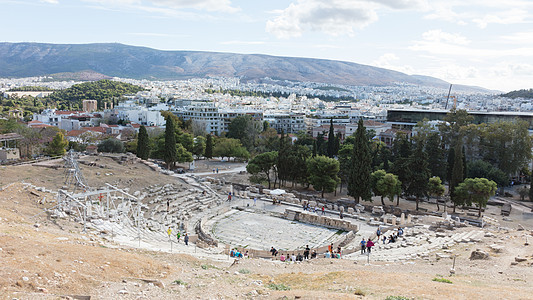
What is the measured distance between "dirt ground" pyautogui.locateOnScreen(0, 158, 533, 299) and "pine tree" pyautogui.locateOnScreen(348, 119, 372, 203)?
13.1 metres

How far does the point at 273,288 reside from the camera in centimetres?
1141

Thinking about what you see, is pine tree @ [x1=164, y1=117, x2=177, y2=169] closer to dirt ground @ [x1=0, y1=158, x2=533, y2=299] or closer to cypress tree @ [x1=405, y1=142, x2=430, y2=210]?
cypress tree @ [x1=405, y1=142, x2=430, y2=210]

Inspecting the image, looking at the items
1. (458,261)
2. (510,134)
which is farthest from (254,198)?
(510,134)

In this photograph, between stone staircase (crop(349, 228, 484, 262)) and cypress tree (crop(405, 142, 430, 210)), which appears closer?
stone staircase (crop(349, 228, 484, 262))

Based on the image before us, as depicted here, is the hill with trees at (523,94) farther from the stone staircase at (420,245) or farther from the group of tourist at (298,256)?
the group of tourist at (298,256)

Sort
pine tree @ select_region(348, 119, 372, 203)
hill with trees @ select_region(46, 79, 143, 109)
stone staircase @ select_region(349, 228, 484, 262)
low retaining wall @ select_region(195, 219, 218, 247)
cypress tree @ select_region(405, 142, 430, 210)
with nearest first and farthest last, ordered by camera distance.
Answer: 1. stone staircase @ select_region(349, 228, 484, 262)
2. low retaining wall @ select_region(195, 219, 218, 247)
3. pine tree @ select_region(348, 119, 372, 203)
4. cypress tree @ select_region(405, 142, 430, 210)
5. hill with trees @ select_region(46, 79, 143, 109)

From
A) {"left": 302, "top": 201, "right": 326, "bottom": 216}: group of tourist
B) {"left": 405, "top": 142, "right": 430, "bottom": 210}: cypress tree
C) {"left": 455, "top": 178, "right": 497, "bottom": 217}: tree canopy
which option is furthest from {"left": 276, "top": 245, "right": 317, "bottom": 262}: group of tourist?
{"left": 455, "top": 178, "right": 497, "bottom": 217}: tree canopy

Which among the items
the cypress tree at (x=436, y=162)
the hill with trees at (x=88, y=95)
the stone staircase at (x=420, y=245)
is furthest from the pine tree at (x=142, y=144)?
the hill with trees at (x=88, y=95)

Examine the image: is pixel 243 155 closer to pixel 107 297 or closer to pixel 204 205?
pixel 204 205

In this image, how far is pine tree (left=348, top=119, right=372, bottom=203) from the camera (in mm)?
31828

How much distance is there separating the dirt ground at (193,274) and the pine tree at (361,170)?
13143mm

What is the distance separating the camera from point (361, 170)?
31.9 metres

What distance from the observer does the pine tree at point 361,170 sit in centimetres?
3183

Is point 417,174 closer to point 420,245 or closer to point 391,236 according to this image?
point 391,236
